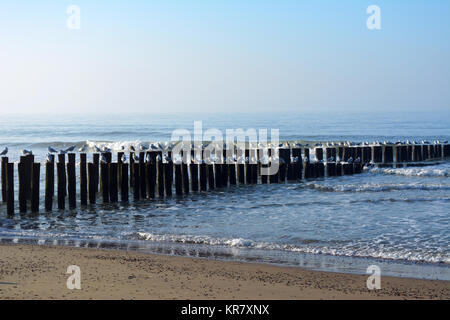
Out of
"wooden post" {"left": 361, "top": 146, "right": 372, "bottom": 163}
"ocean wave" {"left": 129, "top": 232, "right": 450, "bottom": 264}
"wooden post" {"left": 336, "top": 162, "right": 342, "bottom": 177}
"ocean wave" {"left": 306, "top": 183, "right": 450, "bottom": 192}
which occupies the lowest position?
"ocean wave" {"left": 129, "top": 232, "right": 450, "bottom": 264}

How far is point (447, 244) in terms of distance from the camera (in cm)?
998

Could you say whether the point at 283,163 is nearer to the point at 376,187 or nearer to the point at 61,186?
the point at 376,187

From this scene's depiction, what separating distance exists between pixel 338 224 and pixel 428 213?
2624 mm

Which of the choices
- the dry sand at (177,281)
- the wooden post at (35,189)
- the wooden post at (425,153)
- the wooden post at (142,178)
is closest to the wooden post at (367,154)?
the wooden post at (425,153)

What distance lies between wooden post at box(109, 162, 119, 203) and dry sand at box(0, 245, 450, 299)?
638 centimetres

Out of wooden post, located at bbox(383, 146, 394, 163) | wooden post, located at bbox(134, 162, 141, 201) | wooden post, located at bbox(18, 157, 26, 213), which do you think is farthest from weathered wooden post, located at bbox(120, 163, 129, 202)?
wooden post, located at bbox(383, 146, 394, 163)

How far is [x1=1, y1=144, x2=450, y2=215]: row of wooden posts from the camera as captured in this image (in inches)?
559

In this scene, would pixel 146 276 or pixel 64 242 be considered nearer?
pixel 146 276

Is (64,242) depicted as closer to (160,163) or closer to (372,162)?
(160,163)

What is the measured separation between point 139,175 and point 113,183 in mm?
859

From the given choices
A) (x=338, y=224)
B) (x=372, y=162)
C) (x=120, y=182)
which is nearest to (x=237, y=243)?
(x=338, y=224)

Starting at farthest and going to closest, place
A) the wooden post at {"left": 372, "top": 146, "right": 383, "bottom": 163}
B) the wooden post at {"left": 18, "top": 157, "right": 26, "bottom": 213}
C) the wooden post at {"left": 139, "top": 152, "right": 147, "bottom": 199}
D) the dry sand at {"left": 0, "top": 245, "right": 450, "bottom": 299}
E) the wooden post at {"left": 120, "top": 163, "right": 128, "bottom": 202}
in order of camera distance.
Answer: the wooden post at {"left": 372, "top": 146, "right": 383, "bottom": 163}
the wooden post at {"left": 139, "top": 152, "right": 147, "bottom": 199}
the wooden post at {"left": 120, "top": 163, "right": 128, "bottom": 202}
the wooden post at {"left": 18, "top": 157, "right": 26, "bottom": 213}
the dry sand at {"left": 0, "top": 245, "right": 450, "bottom": 299}

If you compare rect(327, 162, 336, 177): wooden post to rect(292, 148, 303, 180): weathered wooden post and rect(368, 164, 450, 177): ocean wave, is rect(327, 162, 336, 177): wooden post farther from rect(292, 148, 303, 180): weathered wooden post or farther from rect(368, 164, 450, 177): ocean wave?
rect(368, 164, 450, 177): ocean wave

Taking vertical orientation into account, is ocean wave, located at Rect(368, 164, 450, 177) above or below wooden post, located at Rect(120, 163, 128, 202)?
below
